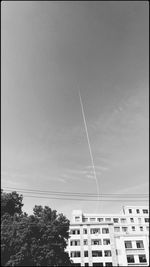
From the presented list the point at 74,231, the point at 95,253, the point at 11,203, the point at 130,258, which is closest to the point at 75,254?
the point at 95,253

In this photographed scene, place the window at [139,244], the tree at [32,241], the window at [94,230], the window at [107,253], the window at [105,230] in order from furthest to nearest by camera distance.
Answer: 1. the window at [94,230]
2. the window at [105,230]
3. the window at [139,244]
4. the window at [107,253]
5. the tree at [32,241]

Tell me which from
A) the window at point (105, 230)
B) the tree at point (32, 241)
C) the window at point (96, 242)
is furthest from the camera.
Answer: the window at point (105, 230)

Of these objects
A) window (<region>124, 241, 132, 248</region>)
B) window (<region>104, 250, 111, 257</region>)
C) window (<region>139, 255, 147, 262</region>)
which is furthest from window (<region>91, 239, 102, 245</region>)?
window (<region>139, 255, 147, 262</region>)

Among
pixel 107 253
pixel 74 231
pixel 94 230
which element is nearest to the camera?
pixel 107 253

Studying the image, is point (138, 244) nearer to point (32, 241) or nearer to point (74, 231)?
point (74, 231)

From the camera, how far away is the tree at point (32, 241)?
20.3m

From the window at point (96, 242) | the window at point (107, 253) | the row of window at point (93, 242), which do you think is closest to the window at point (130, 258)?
the window at point (107, 253)

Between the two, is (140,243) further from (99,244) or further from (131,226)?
(131,226)

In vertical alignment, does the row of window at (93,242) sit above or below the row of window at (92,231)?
below

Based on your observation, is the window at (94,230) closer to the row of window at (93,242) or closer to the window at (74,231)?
the row of window at (93,242)

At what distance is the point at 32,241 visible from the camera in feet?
69.6

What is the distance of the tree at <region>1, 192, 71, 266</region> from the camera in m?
20.3

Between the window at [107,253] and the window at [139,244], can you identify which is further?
the window at [139,244]

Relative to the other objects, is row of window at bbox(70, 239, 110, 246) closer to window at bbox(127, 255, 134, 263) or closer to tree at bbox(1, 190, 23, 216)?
window at bbox(127, 255, 134, 263)
